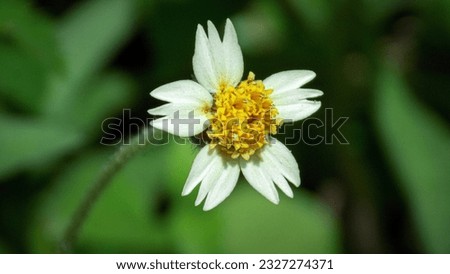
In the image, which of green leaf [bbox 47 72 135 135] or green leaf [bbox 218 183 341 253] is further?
green leaf [bbox 47 72 135 135]

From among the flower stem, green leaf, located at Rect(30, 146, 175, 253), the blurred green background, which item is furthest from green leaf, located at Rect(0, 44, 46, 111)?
the flower stem

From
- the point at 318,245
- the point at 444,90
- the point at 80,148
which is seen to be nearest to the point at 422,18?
the point at 444,90

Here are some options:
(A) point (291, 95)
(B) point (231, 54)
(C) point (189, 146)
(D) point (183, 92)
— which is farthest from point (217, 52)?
(C) point (189, 146)

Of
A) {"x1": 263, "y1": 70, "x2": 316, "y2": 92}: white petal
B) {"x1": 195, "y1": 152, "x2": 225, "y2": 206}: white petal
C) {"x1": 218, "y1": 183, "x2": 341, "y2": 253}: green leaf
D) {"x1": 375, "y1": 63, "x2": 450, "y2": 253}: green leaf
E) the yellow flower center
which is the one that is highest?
{"x1": 263, "y1": 70, "x2": 316, "y2": 92}: white petal

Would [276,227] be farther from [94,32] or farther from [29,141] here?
[94,32]

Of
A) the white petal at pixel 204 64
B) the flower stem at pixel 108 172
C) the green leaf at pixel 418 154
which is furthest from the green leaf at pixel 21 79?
the green leaf at pixel 418 154

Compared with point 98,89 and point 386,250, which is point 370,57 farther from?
point 98,89

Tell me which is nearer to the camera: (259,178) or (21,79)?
(259,178)

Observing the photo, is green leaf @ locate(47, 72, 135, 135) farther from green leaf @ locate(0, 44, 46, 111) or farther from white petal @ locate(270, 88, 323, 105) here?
white petal @ locate(270, 88, 323, 105)
